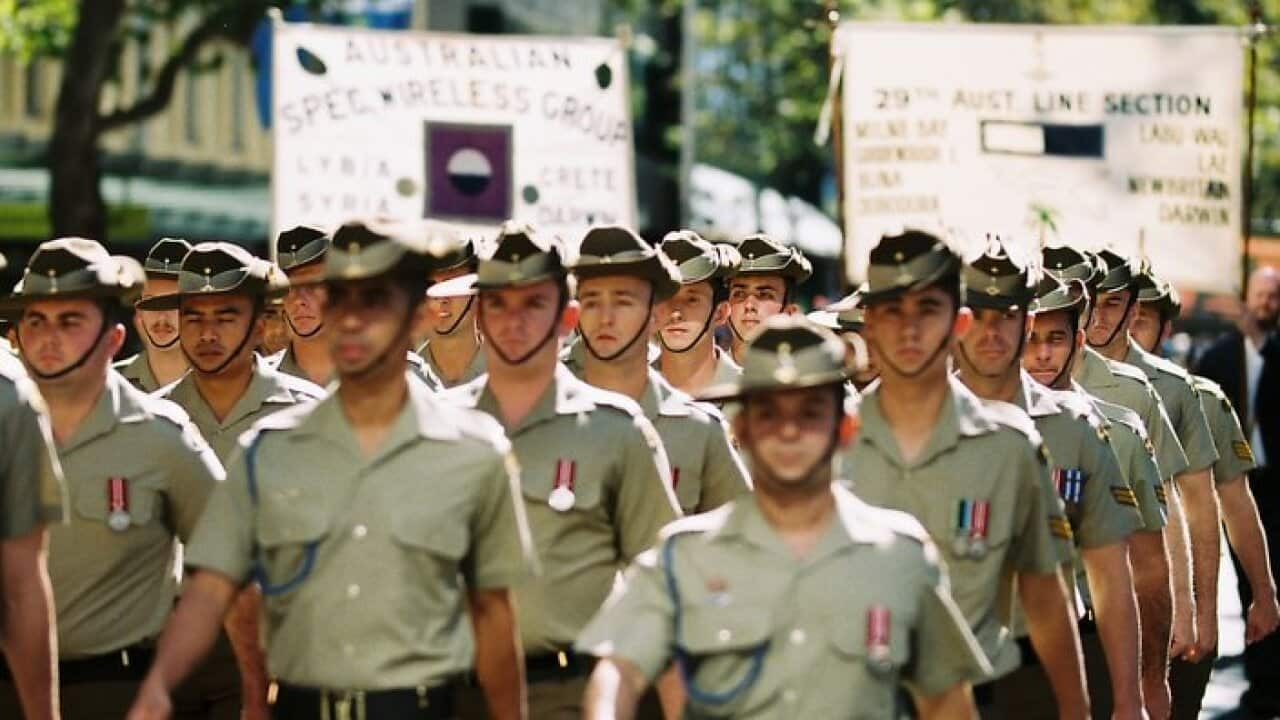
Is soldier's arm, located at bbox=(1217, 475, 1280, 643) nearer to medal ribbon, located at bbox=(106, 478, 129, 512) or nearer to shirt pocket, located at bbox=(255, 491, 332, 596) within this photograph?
medal ribbon, located at bbox=(106, 478, 129, 512)

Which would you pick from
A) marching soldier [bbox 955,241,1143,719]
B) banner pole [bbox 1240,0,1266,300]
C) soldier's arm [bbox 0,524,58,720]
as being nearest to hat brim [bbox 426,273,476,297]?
marching soldier [bbox 955,241,1143,719]

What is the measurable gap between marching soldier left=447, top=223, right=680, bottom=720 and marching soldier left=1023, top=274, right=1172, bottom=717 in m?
2.26

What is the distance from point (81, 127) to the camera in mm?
24484

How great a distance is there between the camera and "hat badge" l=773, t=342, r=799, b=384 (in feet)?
21.0

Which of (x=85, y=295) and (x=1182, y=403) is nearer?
(x=85, y=295)

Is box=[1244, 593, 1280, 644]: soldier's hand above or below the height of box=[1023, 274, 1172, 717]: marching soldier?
below

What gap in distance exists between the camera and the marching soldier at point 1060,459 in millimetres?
8805

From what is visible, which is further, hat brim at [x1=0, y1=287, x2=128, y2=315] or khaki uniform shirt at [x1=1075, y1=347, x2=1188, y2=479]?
khaki uniform shirt at [x1=1075, y1=347, x2=1188, y2=479]

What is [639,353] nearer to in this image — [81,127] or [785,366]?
[785,366]

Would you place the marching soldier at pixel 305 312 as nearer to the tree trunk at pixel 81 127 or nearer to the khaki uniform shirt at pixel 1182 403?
the khaki uniform shirt at pixel 1182 403

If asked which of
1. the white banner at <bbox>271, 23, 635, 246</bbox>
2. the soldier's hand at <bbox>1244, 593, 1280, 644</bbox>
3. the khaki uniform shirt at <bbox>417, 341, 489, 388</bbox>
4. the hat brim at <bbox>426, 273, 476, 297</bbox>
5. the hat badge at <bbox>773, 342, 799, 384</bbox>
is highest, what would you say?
the white banner at <bbox>271, 23, 635, 246</bbox>

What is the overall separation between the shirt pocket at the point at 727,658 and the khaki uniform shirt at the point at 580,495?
188 centimetres

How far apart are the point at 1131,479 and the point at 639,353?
1.79m

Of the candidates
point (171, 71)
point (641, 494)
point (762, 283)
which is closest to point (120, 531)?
point (641, 494)
